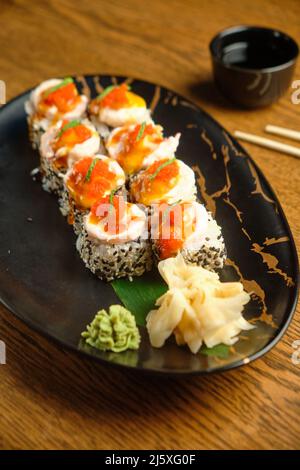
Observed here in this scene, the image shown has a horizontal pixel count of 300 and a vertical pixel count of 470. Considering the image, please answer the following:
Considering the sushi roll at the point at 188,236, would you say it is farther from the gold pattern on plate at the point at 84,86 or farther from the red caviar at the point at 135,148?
the gold pattern on plate at the point at 84,86

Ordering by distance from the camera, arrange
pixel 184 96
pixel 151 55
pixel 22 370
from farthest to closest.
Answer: pixel 151 55, pixel 184 96, pixel 22 370

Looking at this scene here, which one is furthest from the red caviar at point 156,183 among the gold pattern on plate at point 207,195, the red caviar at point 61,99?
the red caviar at point 61,99

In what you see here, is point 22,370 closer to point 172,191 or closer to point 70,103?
point 172,191

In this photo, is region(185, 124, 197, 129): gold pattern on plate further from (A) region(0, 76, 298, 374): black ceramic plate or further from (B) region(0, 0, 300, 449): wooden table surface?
(B) region(0, 0, 300, 449): wooden table surface

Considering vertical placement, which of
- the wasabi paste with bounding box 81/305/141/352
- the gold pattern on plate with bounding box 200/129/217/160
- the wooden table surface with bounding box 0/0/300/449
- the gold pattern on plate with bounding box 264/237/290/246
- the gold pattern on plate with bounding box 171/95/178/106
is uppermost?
the gold pattern on plate with bounding box 264/237/290/246

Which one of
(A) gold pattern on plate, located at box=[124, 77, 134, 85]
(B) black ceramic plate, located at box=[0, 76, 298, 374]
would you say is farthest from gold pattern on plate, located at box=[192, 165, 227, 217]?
(A) gold pattern on plate, located at box=[124, 77, 134, 85]

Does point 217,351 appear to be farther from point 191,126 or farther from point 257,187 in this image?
point 191,126

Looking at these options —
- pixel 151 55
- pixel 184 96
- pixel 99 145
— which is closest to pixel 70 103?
pixel 99 145
